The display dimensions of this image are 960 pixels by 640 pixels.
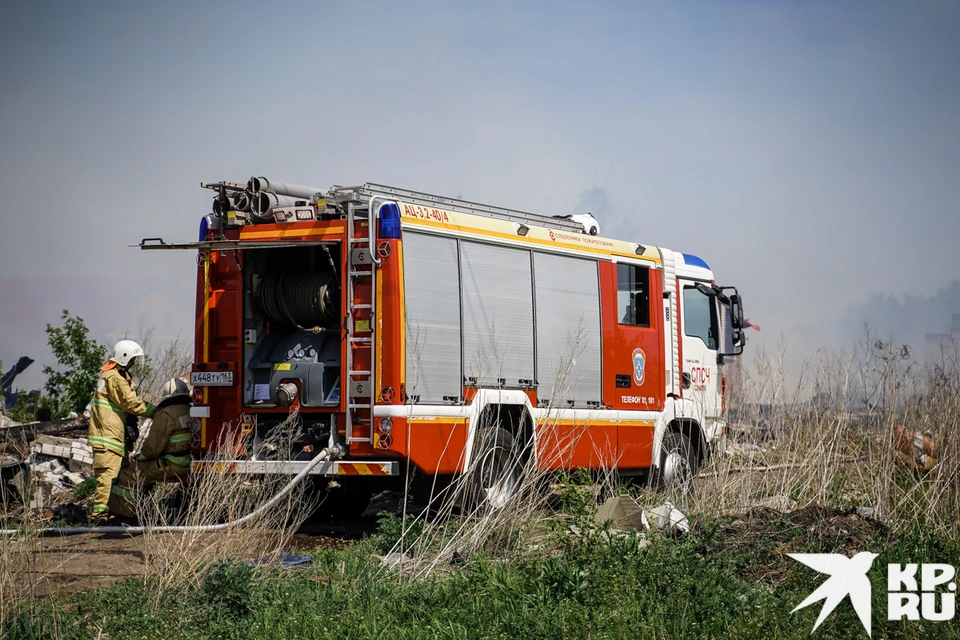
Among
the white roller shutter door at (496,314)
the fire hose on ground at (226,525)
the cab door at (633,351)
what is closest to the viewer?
the fire hose on ground at (226,525)

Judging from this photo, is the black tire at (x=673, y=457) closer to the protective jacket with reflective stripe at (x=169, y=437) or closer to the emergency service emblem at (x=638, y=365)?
the emergency service emblem at (x=638, y=365)

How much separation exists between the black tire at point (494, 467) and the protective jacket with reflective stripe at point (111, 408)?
3.50 metres

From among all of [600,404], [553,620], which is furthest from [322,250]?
[553,620]

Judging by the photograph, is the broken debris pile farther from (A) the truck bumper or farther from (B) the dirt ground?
(A) the truck bumper

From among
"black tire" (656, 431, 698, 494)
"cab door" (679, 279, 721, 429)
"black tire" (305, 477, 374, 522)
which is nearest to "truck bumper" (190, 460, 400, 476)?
"black tire" (305, 477, 374, 522)

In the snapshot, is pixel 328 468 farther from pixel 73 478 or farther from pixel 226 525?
pixel 73 478

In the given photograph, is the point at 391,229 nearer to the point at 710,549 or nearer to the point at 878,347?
the point at 710,549

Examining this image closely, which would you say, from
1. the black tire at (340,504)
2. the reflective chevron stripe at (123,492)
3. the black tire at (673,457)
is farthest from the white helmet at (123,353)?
the black tire at (673,457)

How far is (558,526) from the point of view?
7.54 m

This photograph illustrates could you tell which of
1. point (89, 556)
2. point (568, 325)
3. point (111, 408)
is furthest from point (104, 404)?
point (568, 325)

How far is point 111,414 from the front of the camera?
410 inches

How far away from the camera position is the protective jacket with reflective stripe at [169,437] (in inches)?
410

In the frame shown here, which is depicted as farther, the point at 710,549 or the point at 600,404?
the point at 600,404

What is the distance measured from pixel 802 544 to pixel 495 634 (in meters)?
3.15
